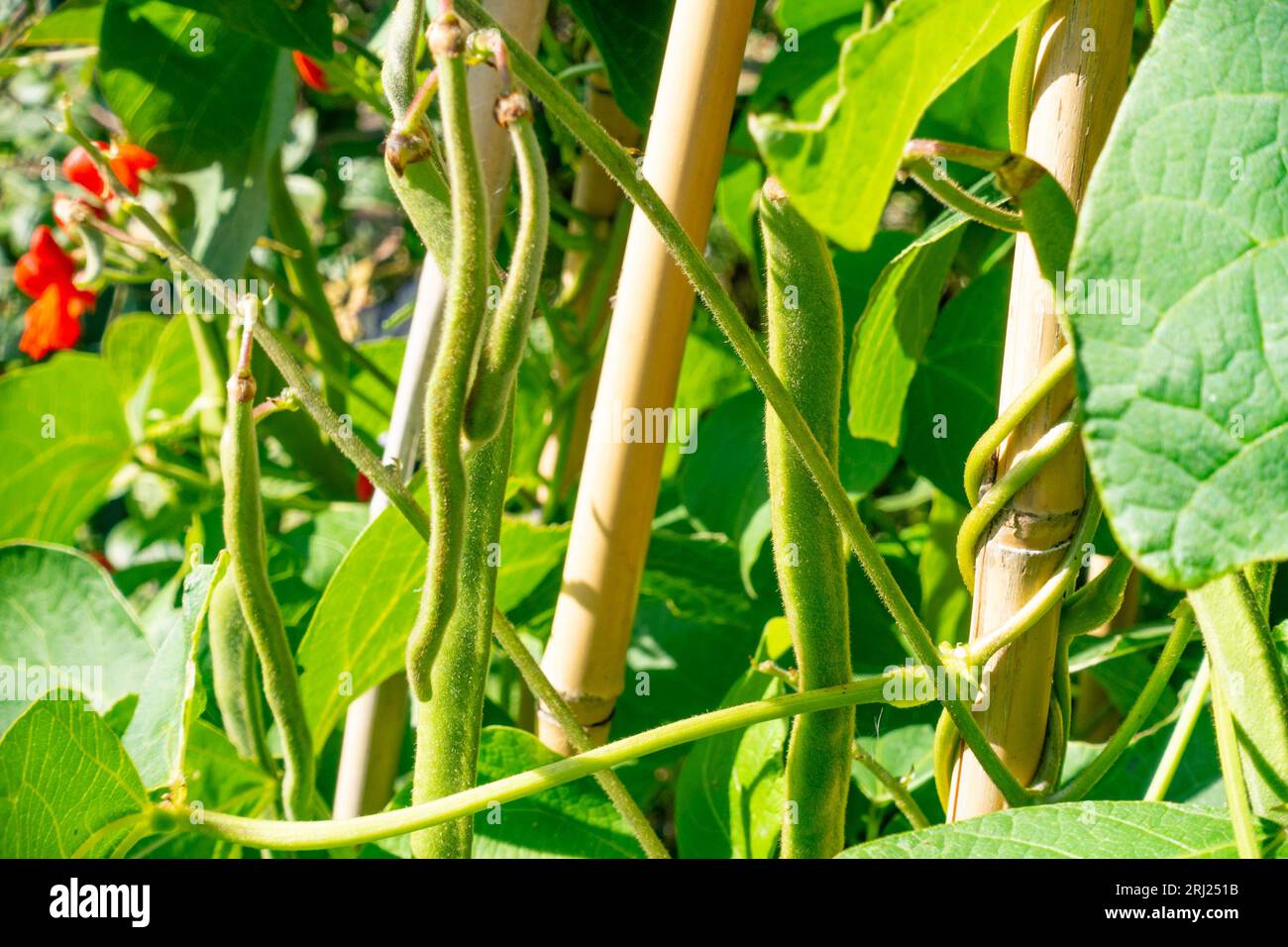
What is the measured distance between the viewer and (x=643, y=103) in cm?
71

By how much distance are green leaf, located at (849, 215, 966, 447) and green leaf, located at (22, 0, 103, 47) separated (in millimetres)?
763

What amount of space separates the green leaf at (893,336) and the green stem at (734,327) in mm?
161

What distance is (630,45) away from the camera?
71 cm

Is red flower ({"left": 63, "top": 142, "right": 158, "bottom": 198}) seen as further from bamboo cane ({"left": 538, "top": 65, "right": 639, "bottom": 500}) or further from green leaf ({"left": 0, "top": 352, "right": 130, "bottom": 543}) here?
bamboo cane ({"left": 538, "top": 65, "right": 639, "bottom": 500})

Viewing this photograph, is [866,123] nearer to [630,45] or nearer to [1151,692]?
[1151,692]

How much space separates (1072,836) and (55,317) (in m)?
0.91

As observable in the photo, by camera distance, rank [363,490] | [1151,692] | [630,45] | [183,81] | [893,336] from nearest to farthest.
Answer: [1151,692] < [893,336] < [630,45] < [183,81] < [363,490]

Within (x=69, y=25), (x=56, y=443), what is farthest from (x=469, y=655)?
(x=69, y=25)

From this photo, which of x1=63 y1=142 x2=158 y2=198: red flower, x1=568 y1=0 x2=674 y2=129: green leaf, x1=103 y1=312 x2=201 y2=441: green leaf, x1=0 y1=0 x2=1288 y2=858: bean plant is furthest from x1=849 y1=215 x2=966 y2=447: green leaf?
x1=103 y1=312 x2=201 y2=441: green leaf

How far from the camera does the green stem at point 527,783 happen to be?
1.41 feet

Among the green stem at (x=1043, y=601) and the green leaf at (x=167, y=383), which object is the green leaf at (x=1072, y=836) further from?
the green leaf at (x=167, y=383)

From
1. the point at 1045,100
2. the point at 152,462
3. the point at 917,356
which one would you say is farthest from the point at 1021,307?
the point at 152,462

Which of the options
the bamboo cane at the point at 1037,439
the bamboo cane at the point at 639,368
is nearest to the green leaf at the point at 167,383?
the bamboo cane at the point at 639,368


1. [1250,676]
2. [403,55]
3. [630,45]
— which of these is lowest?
[1250,676]
